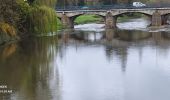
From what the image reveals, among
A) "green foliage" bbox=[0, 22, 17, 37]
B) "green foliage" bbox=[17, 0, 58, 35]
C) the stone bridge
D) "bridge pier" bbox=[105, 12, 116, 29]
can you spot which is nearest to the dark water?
"green foliage" bbox=[0, 22, 17, 37]

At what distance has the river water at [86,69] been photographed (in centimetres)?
2758

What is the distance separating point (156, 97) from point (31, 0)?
34.6m

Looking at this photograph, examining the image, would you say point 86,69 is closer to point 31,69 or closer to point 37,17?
point 31,69

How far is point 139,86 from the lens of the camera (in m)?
29.0

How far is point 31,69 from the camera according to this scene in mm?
35938

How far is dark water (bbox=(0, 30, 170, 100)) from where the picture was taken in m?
27.6

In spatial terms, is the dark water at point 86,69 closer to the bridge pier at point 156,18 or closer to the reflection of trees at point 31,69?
the reflection of trees at point 31,69

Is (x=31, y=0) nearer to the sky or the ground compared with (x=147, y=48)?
nearer to the sky

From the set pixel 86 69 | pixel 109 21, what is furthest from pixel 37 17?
pixel 86 69

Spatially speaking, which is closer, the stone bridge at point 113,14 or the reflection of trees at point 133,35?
the reflection of trees at point 133,35

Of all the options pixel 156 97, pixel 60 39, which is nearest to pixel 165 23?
pixel 60 39

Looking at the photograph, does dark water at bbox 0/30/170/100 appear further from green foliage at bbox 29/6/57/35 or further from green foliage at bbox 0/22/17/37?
green foliage at bbox 29/6/57/35

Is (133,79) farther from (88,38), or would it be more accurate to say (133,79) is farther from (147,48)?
(88,38)

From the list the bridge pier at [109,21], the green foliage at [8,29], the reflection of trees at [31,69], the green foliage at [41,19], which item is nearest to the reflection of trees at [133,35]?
the bridge pier at [109,21]
